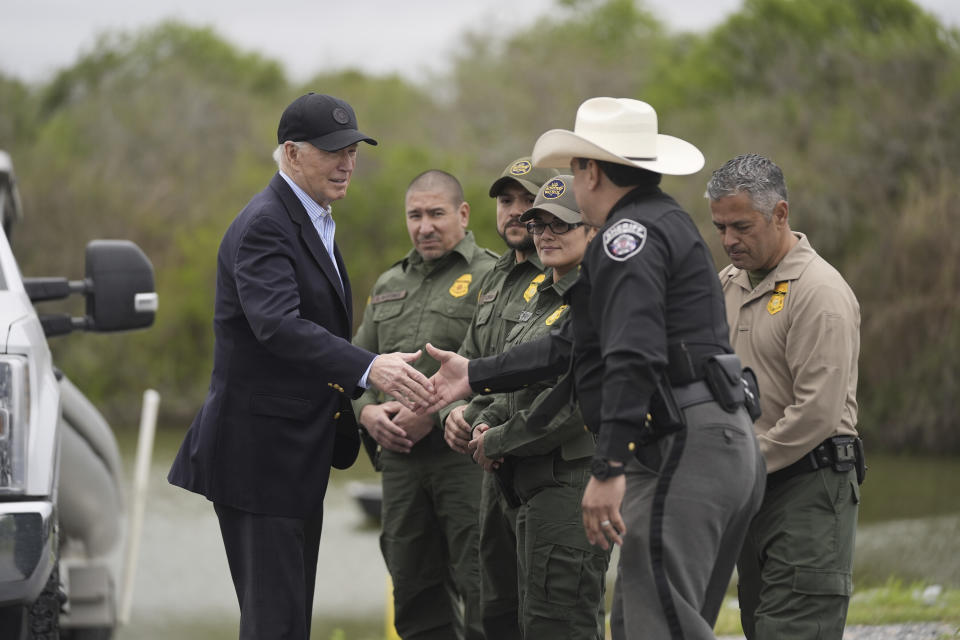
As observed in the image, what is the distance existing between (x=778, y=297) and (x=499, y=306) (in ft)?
4.05

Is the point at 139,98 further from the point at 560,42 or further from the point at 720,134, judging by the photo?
the point at 720,134

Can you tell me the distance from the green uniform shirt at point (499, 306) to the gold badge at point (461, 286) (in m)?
0.36

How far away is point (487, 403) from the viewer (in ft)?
16.2

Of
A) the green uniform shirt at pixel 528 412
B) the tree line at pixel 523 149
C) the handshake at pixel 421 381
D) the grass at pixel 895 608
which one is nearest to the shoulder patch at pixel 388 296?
the green uniform shirt at pixel 528 412

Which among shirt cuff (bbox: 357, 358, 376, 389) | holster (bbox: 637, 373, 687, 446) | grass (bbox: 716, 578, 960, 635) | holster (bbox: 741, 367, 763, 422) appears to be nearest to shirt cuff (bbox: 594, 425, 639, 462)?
holster (bbox: 637, 373, 687, 446)

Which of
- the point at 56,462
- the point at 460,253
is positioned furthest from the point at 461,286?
the point at 56,462

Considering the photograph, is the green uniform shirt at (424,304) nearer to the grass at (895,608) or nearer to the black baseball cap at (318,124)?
the black baseball cap at (318,124)

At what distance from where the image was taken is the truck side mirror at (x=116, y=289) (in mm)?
5141

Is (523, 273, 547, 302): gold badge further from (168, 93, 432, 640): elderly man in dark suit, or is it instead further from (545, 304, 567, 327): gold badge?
(168, 93, 432, 640): elderly man in dark suit

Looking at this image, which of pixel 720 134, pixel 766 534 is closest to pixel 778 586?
pixel 766 534

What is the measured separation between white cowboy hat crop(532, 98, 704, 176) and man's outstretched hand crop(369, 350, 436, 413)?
0.96 metres

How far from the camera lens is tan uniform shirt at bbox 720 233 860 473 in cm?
421

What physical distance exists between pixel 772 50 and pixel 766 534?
86.5 ft

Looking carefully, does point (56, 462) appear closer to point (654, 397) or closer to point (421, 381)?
point (421, 381)
